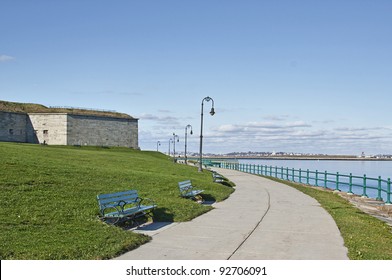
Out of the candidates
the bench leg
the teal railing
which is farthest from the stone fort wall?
the bench leg

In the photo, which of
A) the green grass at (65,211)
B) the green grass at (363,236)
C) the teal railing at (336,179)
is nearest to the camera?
the green grass at (65,211)

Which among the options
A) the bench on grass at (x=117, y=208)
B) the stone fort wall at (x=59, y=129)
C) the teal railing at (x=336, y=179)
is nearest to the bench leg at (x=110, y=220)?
the bench on grass at (x=117, y=208)

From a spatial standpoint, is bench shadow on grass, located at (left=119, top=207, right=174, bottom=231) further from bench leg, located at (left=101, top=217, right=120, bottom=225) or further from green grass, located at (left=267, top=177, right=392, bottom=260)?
green grass, located at (left=267, top=177, right=392, bottom=260)

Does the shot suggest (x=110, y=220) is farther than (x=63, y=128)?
No

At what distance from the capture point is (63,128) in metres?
66.1

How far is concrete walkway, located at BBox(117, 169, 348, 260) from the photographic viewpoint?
7.24 metres

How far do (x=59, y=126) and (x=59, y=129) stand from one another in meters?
0.49

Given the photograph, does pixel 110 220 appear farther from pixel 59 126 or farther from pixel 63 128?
pixel 59 126

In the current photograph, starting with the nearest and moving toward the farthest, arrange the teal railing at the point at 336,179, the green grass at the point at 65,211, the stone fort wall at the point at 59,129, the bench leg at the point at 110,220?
1. the green grass at the point at 65,211
2. the bench leg at the point at 110,220
3. the teal railing at the point at 336,179
4. the stone fort wall at the point at 59,129

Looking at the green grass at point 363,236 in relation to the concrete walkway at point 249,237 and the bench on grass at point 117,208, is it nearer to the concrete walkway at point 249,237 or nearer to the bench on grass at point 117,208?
the concrete walkway at point 249,237

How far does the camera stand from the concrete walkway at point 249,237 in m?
7.24

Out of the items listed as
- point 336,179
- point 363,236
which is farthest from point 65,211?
point 336,179

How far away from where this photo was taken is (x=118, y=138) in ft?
242

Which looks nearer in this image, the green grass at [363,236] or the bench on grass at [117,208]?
the green grass at [363,236]
